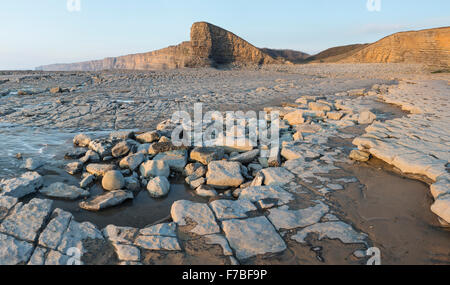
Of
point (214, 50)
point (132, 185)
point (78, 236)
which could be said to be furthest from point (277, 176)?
point (214, 50)

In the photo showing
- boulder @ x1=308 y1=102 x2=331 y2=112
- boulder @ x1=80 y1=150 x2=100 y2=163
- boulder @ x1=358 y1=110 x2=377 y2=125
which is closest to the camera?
boulder @ x1=80 y1=150 x2=100 y2=163

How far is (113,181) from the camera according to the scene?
3010mm

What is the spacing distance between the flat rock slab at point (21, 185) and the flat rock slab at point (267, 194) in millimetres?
2300

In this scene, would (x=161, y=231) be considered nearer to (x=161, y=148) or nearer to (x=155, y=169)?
(x=155, y=169)

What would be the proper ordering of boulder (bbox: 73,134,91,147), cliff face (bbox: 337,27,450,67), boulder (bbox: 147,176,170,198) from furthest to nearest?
cliff face (bbox: 337,27,450,67), boulder (bbox: 73,134,91,147), boulder (bbox: 147,176,170,198)

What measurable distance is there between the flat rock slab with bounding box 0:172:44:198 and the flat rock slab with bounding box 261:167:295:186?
2595 mm

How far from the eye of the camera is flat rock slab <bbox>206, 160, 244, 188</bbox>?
3133 millimetres

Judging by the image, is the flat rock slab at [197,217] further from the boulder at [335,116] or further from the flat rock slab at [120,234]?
the boulder at [335,116]

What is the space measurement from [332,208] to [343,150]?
63.8 inches

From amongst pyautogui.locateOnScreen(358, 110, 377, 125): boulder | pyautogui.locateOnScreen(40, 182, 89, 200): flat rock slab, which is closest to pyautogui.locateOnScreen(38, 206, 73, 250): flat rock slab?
pyautogui.locateOnScreen(40, 182, 89, 200): flat rock slab

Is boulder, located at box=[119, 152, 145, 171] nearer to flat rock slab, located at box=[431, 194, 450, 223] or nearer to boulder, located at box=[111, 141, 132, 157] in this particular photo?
boulder, located at box=[111, 141, 132, 157]

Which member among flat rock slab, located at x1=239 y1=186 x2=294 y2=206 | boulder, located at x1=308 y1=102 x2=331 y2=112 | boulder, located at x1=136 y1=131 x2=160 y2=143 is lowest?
flat rock slab, located at x1=239 y1=186 x2=294 y2=206

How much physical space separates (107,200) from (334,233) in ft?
7.11
